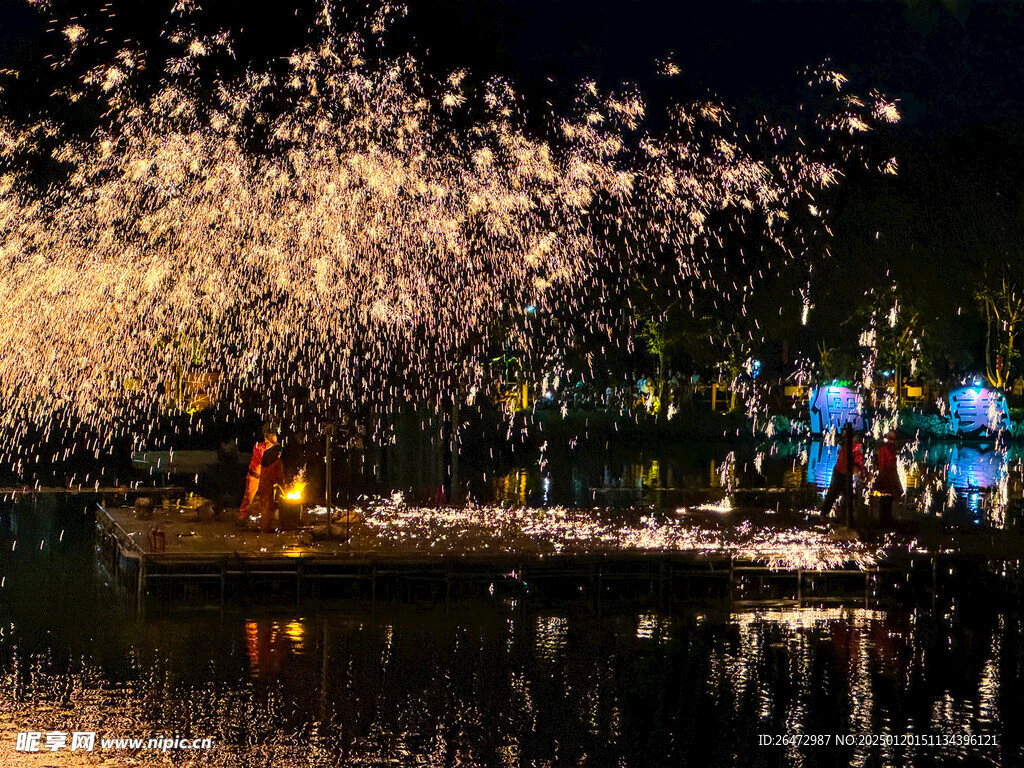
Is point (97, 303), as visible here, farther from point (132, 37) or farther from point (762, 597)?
point (762, 597)

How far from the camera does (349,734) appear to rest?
364 inches

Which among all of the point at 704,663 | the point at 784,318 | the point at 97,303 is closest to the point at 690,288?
the point at 784,318

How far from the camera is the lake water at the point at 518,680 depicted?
899 centimetres

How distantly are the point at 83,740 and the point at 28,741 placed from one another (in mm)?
387

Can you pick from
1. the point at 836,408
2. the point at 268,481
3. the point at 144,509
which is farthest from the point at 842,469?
the point at 836,408

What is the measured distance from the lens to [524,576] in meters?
15.0

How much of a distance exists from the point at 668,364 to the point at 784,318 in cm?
561

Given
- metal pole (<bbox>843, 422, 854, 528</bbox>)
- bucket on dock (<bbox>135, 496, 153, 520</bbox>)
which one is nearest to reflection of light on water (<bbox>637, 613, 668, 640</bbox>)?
metal pole (<bbox>843, 422, 854, 528</bbox>)

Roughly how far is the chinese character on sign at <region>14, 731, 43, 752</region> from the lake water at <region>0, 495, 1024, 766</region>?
0.09 metres

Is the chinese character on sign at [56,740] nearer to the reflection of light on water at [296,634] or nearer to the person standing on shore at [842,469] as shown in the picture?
the reflection of light on water at [296,634]

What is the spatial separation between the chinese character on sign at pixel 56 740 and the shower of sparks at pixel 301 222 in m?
10.5

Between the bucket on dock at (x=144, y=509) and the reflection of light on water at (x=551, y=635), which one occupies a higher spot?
the bucket on dock at (x=144, y=509)

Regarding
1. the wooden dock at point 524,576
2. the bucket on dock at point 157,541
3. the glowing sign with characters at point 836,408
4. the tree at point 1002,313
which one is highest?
the tree at point 1002,313

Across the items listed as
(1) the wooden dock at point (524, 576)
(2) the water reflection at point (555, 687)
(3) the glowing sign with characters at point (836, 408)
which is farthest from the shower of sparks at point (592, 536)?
(3) the glowing sign with characters at point (836, 408)
